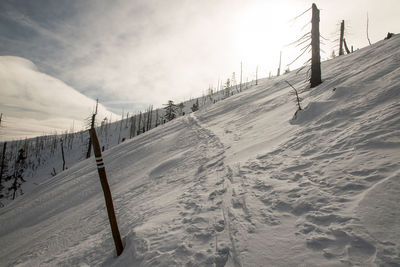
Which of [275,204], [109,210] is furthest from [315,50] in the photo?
[109,210]

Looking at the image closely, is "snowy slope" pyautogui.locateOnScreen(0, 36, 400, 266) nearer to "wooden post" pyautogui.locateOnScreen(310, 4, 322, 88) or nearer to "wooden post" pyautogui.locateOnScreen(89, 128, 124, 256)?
"wooden post" pyautogui.locateOnScreen(89, 128, 124, 256)

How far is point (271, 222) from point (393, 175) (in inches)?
71.6

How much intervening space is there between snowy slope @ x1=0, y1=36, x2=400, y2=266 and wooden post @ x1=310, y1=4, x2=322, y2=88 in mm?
2754

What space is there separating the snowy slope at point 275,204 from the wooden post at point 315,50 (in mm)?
2754

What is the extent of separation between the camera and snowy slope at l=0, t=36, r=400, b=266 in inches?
83.2

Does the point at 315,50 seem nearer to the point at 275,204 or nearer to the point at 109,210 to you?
the point at 275,204

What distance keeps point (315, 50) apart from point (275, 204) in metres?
9.55

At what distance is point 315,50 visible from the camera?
8969 millimetres

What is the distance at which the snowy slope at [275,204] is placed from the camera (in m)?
2.11

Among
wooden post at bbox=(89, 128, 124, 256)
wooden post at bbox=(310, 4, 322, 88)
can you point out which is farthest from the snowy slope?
wooden post at bbox=(310, 4, 322, 88)

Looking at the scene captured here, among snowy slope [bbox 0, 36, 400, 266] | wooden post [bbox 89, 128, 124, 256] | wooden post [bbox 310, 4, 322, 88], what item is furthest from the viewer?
wooden post [bbox 310, 4, 322, 88]

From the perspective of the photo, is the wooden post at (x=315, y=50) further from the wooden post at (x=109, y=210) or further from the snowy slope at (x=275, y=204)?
the wooden post at (x=109, y=210)

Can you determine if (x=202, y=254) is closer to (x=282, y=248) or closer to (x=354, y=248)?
(x=282, y=248)

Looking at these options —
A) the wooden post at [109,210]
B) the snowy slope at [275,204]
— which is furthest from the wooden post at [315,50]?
the wooden post at [109,210]
